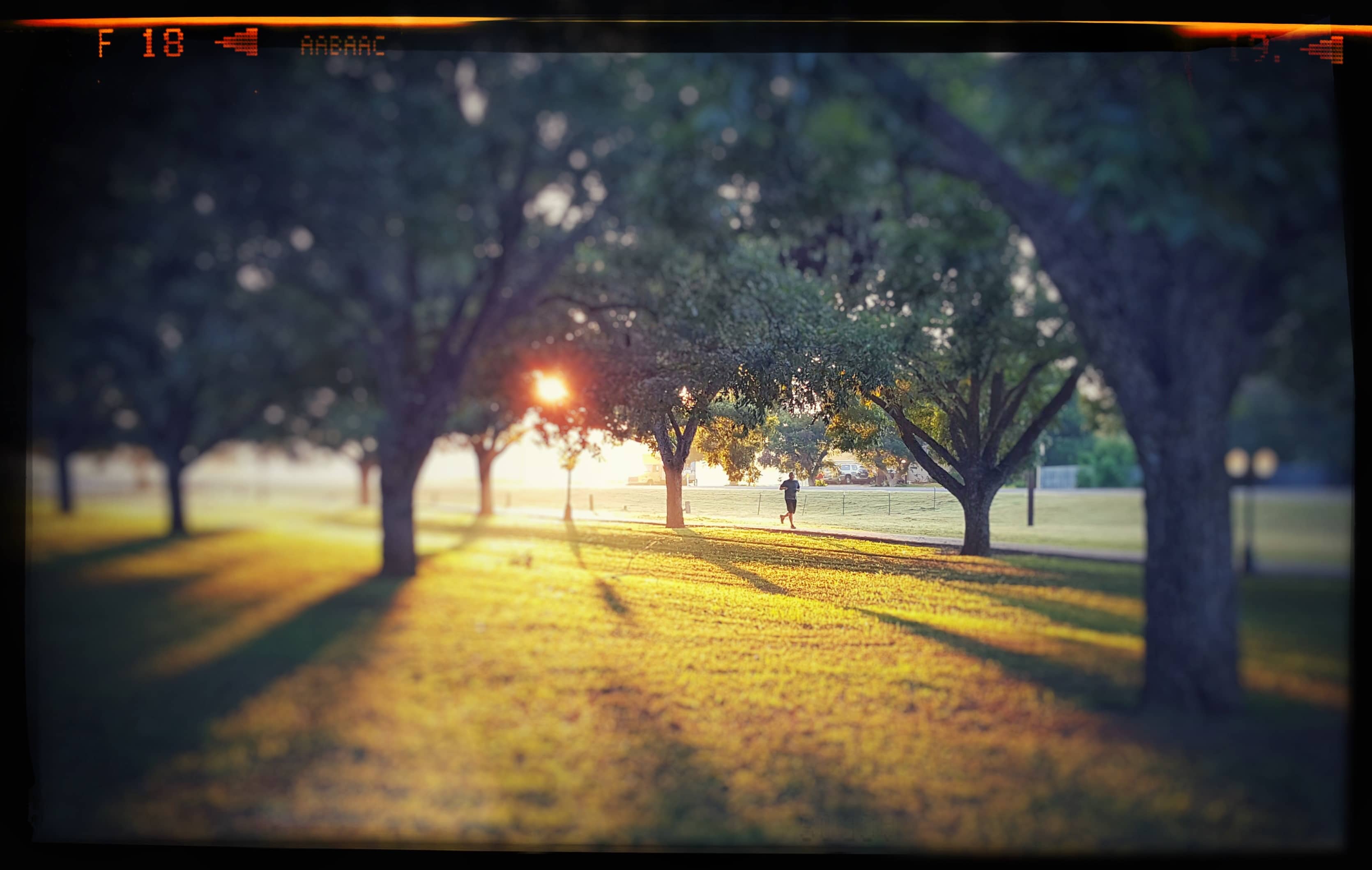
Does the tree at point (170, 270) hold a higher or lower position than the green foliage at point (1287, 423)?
higher

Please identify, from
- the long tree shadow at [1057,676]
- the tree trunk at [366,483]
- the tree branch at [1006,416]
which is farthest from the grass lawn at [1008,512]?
the long tree shadow at [1057,676]

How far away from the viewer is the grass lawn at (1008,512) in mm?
3051

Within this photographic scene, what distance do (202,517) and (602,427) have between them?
198 cm

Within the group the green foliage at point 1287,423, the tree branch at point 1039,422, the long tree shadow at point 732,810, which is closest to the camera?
the green foliage at point 1287,423

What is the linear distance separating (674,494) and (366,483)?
155 cm

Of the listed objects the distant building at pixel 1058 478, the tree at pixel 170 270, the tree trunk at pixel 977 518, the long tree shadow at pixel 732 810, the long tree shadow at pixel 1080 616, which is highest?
the tree at pixel 170 270

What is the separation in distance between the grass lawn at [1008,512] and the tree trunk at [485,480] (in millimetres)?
48

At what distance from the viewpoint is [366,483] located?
3.44 metres

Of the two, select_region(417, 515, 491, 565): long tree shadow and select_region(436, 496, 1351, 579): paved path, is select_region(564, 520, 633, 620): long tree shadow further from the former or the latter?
select_region(417, 515, 491, 565): long tree shadow

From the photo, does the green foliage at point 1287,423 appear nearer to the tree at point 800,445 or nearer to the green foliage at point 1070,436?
the green foliage at point 1070,436

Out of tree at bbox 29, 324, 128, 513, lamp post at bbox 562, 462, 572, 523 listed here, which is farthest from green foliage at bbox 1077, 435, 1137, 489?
tree at bbox 29, 324, 128, 513

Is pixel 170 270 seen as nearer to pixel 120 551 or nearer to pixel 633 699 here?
pixel 120 551

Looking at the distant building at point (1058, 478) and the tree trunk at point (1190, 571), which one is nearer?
the tree trunk at point (1190, 571)

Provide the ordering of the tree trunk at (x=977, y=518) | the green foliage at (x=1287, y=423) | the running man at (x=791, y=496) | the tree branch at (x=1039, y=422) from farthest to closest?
the running man at (x=791, y=496), the tree trunk at (x=977, y=518), the tree branch at (x=1039, y=422), the green foliage at (x=1287, y=423)
